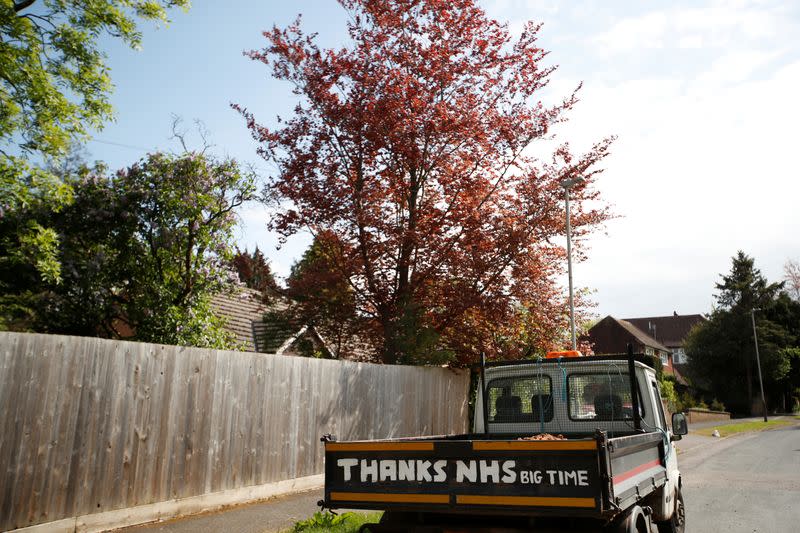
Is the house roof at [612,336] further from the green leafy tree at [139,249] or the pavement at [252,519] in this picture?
the pavement at [252,519]

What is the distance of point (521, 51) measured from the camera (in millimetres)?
14055

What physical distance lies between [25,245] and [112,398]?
6.23 meters

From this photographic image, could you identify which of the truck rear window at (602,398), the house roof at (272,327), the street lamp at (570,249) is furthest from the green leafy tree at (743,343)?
the truck rear window at (602,398)

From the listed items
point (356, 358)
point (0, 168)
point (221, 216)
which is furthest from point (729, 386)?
point (0, 168)

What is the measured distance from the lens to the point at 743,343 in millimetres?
50562

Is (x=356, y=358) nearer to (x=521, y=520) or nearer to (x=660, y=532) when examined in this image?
(x=660, y=532)

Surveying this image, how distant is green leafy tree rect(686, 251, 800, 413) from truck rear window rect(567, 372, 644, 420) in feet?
167

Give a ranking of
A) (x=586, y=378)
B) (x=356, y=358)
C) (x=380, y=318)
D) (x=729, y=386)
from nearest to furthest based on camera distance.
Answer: (x=586, y=378) → (x=380, y=318) → (x=356, y=358) → (x=729, y=386)

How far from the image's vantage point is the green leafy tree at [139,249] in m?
12.1

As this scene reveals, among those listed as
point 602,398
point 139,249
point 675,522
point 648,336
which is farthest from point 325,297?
point 648,336

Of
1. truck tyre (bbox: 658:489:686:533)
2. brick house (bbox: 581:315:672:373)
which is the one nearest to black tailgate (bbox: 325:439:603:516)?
truck tyre (bbox: 658:489:686:533)

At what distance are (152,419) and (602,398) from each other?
519 centimetres

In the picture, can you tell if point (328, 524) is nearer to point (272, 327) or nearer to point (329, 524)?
point (329, 524)

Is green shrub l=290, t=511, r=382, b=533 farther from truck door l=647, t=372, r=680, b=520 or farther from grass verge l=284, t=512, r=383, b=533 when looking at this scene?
truck door l=647, t=372, r=680, b=520
